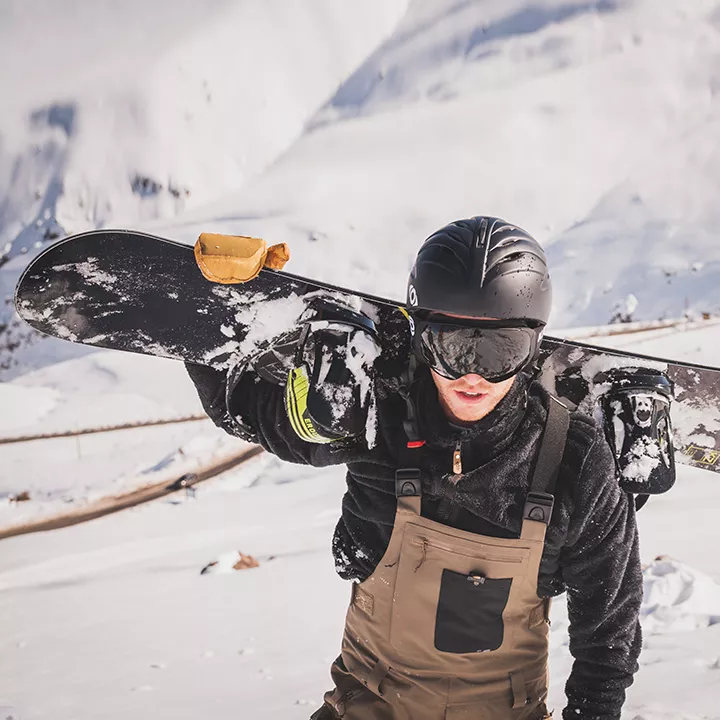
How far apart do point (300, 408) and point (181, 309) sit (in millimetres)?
811

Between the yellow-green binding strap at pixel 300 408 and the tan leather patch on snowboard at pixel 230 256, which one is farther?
the tan leather patch on snowboard at pixel 230 256

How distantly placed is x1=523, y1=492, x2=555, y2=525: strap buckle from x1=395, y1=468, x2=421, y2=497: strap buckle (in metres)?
0.24

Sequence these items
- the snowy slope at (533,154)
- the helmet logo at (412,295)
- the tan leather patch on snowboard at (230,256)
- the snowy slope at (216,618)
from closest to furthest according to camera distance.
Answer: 1. the helmet logo at (412,295)
2. the tan leather patch on snowboard at (230,256)
3. the snowy slope at (216,618)
4. the snowy slope at (533,154)

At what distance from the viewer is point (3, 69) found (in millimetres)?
18719

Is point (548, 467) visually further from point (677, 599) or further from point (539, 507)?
point (677, 599)

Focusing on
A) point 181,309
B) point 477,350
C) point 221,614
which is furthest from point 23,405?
point 477,350

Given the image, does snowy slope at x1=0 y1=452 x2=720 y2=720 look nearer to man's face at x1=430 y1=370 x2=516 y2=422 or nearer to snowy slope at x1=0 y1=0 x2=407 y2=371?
man's face at x1=430 y1=370 x2=516 y2=422

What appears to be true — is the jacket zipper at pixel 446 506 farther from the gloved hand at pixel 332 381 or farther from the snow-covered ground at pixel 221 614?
the snow-covered ground at pixel 221 614

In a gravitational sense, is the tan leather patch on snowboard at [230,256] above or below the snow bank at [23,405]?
above

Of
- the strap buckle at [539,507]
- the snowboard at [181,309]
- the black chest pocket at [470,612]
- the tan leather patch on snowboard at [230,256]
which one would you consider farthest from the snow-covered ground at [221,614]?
the tan leather patch on snowboard at [230,256]

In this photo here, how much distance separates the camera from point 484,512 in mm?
1452

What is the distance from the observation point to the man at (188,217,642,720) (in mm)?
1429

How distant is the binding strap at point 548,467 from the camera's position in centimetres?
139

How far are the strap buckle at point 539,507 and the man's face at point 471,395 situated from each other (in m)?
0.21
